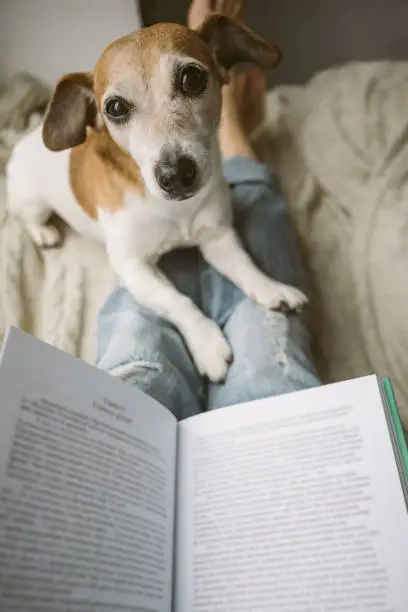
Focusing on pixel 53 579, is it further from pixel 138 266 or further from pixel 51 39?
pixel 51 39

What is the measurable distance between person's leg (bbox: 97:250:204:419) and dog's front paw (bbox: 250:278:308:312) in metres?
0.17

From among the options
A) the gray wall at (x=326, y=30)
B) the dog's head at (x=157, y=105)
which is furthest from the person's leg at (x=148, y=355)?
the gray wall at (x=326, y=30)

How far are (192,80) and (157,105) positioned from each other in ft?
0.27

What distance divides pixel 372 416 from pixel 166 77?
63cm

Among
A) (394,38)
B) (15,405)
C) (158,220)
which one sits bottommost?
(15,405)

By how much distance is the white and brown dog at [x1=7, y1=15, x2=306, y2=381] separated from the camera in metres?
0.88

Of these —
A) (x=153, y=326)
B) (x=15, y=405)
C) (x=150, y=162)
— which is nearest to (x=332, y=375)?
(x=153, y=326)

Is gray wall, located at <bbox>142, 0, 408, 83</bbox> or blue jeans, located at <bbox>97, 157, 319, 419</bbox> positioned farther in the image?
gray wall, located at <bbox>142, 0, 408, 83</bbox>

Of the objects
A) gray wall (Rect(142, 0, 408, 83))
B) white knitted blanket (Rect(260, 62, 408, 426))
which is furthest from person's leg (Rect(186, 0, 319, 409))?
gray wall (Rect(142, 0, 408, 83))

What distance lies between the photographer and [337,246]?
1247mm

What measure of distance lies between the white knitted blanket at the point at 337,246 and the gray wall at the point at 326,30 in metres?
0.67

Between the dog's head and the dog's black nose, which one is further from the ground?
the dog's head

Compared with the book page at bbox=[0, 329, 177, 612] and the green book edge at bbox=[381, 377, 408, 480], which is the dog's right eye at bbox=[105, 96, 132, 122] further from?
the green book edge at bbox=[381, 377, 408, 480]

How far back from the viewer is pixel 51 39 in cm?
166
